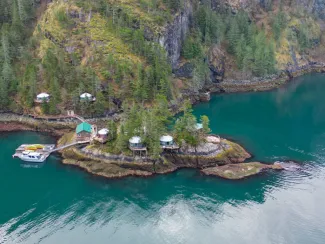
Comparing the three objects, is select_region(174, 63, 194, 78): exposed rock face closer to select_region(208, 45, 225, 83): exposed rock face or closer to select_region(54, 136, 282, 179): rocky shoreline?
select_region(208, 45, 225, 83): exposed rock face

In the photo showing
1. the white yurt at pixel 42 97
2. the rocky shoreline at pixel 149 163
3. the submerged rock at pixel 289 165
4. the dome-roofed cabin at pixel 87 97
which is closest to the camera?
the rocky shoreline at pixel 149 163

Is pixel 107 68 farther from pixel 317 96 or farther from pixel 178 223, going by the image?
pixel 317 96

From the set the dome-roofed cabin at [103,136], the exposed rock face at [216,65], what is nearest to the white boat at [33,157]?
the dome-roofed cabin at [103,136]

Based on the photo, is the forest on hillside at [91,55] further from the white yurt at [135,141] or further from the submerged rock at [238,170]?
the submerged rock at [238,170]

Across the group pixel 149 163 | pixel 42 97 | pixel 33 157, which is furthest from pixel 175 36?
pixel 33 157

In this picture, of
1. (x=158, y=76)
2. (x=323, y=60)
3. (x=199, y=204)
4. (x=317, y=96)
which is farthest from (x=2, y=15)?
(x=323, y=60)
